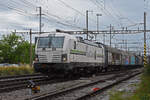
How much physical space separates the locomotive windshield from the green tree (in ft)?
207

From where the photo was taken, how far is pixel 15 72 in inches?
1006

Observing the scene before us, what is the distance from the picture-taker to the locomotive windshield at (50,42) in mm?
17453

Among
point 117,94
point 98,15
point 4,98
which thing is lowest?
point 4,98

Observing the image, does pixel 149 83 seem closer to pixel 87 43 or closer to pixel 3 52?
pixel 87 43

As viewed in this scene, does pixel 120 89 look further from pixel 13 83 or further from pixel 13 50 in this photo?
pixel 13 50

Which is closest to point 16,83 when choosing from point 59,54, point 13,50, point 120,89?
point 59,54

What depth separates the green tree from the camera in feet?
262

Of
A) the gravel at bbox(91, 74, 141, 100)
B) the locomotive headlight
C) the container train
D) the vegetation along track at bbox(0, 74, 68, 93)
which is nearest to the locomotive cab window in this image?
the container train

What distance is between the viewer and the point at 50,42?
17781mm

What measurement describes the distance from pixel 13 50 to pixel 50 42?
67.5 m

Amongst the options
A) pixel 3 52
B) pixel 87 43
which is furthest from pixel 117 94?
pixel 3 52

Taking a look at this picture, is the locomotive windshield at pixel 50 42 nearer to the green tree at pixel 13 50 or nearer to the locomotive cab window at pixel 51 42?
the locomotive cab window at pixel 51 42

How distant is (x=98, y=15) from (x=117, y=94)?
49.5m

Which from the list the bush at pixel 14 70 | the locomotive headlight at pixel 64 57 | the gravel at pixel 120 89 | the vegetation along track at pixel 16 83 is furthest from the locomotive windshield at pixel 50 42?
the bush at pixel 14 70
